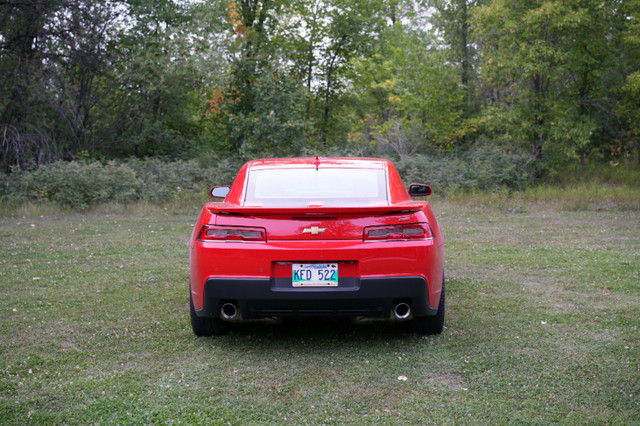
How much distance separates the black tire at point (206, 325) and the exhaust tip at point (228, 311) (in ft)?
1.10

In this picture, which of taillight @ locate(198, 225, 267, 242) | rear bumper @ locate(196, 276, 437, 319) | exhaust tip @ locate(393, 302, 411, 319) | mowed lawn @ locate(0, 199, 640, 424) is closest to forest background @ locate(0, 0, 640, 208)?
mowed lawn @ locate(0, 199, 640, 424)

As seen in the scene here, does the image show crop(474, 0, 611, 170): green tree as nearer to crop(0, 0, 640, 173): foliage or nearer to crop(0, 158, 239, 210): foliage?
crop(0, 0, 640, 173): foliage

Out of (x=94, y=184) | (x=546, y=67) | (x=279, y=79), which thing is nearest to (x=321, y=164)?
(x=94, y=184)

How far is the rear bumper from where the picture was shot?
432 centimetres

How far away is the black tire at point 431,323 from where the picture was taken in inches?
192

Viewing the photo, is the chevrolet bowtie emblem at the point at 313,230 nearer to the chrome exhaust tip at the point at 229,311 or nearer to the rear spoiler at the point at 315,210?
the rear spoiler at the point at 315,210

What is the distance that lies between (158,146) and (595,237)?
17.4 meters

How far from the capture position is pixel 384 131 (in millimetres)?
24234

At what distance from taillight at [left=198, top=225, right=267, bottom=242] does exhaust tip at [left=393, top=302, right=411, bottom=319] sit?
42.4 inches

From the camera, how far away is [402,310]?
450 centimetres

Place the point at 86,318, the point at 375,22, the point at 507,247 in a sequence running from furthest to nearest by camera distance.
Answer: the point at 375,22
the point at 507,247
the point at 86,318

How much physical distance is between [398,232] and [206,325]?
5.69ft

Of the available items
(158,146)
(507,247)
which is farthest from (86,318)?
(158,146)

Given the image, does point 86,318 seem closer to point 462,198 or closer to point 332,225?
point 332,225
